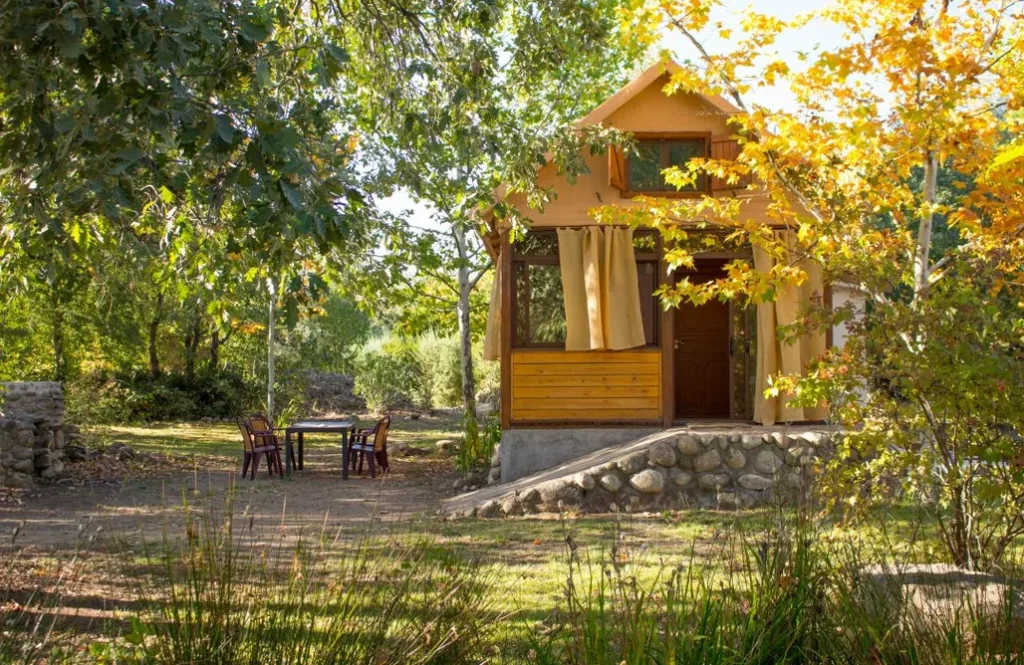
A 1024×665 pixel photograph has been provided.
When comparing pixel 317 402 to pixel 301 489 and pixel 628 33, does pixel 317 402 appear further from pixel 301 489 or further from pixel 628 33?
pixel 628 33

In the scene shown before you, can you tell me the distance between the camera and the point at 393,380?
90.0 feet

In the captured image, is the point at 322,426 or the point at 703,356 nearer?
the point at 322,426

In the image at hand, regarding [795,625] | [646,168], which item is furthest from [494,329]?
[795,625]

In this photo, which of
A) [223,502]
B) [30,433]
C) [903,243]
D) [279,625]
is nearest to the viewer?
[279,625]

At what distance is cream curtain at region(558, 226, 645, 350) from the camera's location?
1216cm

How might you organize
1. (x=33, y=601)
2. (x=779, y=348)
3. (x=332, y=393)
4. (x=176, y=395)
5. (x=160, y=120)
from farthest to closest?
(x=332, y=393) < (x=176, y=395) < (x=779, y=348) < (x=33, y=601) < (x=160, y=120)

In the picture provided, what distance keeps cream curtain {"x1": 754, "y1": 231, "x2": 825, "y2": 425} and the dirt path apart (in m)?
3.87

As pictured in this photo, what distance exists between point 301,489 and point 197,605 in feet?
31.2

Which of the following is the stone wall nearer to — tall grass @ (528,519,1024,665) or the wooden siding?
the wooden siding

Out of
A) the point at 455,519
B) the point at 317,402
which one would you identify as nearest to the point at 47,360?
the point at 317,402

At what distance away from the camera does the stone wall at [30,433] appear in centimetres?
1269

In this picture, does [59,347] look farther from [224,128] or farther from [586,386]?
[224,128]

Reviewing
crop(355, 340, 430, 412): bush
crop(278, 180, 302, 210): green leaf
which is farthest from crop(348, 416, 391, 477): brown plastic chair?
crop(355, 340, 430, 412): bush

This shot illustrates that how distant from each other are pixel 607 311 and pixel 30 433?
23.4 ft
